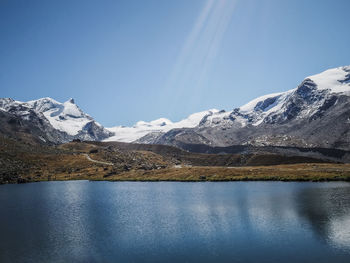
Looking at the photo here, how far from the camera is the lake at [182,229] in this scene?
42.2 m

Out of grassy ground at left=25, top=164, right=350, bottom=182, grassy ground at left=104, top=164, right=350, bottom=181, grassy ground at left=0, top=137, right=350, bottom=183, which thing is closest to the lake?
grassy ground at left=104, top=164, right=350, bottom=181

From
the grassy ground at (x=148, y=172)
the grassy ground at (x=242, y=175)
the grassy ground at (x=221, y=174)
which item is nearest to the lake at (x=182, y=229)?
the grassy ground at (x=242, y=175)

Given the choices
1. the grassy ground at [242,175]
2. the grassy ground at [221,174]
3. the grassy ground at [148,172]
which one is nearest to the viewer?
the grassy ground at [242,175]

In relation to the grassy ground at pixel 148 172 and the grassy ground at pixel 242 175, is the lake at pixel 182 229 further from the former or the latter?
the grassy ground at pixel 148 172

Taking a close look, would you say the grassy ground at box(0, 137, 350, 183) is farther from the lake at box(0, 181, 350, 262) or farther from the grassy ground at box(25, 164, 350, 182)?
the lake at box(0, 181, 350, 262)

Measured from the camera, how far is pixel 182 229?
180 feet

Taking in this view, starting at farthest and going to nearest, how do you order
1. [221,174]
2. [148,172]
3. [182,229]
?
[148,172] < [221,174] < [182,229]

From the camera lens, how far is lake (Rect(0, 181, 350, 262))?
→ 1663 inches

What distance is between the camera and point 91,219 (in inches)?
2574

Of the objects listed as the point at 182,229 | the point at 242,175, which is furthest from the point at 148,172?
the point at 182,229

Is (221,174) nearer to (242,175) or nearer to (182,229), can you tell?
(242,175)

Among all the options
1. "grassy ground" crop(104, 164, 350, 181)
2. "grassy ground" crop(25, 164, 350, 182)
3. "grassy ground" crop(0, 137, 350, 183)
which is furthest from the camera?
"grassy ground" crop(0, 137, 350, 183)

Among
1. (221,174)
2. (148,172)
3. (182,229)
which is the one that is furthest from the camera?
(148,172)

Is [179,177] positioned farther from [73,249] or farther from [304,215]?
[73,249]
